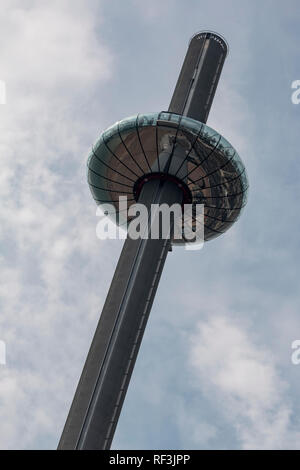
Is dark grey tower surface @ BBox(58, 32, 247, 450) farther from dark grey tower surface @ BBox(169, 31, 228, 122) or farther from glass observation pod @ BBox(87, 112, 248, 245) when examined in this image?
dark grey tower surface @ BBox(169, 31, 228, 122)

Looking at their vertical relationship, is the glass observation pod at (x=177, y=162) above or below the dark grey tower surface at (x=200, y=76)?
below

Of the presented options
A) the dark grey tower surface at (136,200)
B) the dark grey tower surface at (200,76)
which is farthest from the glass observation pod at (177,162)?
the dark grey tower surface at (200,76)

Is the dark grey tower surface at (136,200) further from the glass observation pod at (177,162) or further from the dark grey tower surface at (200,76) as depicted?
the dark grey tower surface at (200,76)

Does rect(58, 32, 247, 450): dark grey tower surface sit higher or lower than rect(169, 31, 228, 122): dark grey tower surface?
lower

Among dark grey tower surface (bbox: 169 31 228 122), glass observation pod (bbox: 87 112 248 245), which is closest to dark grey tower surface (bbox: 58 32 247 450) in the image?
glass observation pod (bbox: 87 112 248 245)

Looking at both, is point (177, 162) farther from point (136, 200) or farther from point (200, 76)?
point (200, 76)

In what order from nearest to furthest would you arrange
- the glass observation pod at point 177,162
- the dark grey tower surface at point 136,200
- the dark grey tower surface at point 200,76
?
the dark grey tower surface at point 136,200 < the glass observation pod at point 177,162 < the dark grey tower surface at point 200,76

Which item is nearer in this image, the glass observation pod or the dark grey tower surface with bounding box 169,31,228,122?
the glass observation pod
